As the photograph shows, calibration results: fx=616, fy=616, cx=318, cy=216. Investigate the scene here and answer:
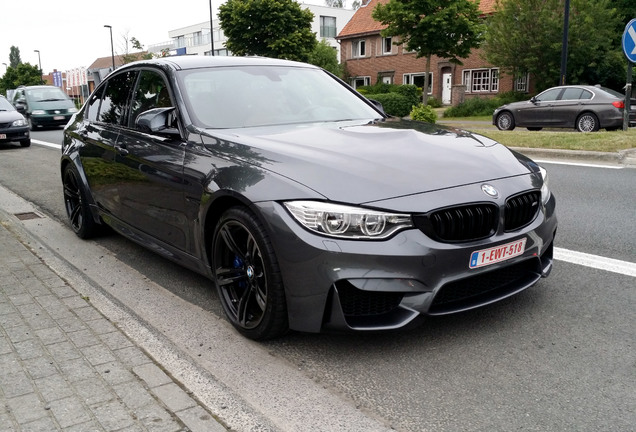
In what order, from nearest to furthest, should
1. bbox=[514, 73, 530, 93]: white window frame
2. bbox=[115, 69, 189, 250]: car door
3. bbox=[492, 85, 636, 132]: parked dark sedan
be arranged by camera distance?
bbox=[115, 69, 189, 250]: car door < bbox=[492, 85, 636, 132]: parked dark sedan < bbox=[514, 73, 530, 93]: white window frame

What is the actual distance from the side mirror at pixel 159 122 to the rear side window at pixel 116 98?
97 cm

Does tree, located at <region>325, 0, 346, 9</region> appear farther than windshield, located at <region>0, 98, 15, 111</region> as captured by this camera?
Yes

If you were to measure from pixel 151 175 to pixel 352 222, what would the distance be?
6.30 ft

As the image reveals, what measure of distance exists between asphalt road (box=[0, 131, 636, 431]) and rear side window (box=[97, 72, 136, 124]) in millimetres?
1556

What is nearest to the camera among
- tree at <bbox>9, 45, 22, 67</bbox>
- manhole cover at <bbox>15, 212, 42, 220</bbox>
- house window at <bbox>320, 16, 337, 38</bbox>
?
manhole cover at <bbox>15, 212, 42, 220</bbox>

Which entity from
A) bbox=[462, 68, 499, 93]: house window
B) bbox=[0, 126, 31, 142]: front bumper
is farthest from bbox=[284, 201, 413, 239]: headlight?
bbox=[462, 68, 499, 93]: house window

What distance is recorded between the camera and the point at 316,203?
3.09 meters

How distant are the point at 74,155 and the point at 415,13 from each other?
27.2 meters

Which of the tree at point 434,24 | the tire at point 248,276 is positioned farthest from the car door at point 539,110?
the tire at point 248,276

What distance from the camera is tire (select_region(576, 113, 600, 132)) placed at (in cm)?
1736

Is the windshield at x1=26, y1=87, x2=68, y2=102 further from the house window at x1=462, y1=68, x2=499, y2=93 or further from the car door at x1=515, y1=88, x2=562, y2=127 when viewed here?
the house window at x1=462, y1=68, x2=499, y2=93

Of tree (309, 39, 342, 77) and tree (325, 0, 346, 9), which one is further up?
tree (325, 0, 346, 9)

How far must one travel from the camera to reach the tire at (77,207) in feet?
19.3

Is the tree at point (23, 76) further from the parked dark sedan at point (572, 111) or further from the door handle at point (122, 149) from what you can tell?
the door handle at point (122, 149)
